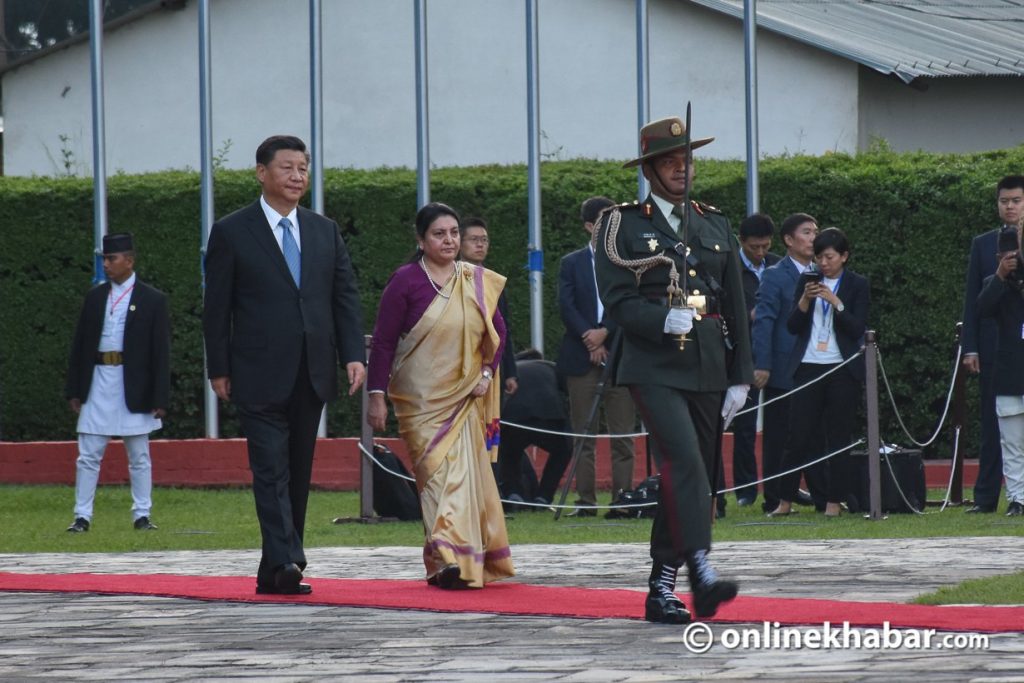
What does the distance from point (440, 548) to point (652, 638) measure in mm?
2227

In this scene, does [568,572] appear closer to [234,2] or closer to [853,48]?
[853,48]

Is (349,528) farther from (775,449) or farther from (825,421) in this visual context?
(825,421)

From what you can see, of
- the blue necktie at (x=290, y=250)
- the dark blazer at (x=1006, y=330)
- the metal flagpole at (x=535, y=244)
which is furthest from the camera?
the metal flagpole at (x=535, y=244)

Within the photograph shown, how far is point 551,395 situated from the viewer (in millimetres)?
14094

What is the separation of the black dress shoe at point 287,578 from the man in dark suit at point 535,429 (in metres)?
5.14

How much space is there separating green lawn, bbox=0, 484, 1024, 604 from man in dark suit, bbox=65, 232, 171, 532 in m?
0.51

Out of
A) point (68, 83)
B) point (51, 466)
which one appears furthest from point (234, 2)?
point (51, 466)

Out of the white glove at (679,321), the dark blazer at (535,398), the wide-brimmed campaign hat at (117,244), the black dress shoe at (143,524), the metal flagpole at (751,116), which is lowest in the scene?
the black dress shoe at (143,524)

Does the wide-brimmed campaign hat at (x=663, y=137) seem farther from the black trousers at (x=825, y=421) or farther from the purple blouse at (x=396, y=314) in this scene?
the black trousers at (x=825, y=421)

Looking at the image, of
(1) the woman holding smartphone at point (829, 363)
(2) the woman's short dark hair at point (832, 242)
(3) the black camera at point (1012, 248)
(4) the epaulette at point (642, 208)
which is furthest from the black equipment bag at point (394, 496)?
(4) the epaulette at point (642, 208)

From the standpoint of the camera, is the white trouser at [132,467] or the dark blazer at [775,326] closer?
the dark blazer at [775,326]

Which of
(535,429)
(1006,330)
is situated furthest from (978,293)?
(535,429)

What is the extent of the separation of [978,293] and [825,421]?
1.35 m

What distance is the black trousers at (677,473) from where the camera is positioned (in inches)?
297
